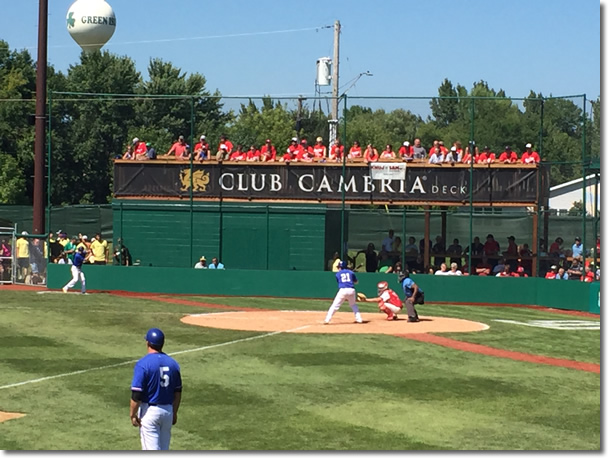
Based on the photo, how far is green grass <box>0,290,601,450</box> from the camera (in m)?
13.6

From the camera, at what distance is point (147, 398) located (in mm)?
10555

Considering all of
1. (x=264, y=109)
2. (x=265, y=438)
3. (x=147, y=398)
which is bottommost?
(x=265, y=438)

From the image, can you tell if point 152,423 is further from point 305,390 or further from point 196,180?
point 196,180

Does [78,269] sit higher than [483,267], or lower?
lower

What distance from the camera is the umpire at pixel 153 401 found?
10508mm

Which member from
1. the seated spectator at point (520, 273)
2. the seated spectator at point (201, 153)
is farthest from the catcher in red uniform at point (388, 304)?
the seated spectator at point (201, 153)

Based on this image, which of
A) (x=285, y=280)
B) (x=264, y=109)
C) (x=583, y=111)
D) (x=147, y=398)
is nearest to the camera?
(x=147, y=398)

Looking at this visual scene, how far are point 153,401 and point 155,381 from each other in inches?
7.5

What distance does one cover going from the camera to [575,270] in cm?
3097

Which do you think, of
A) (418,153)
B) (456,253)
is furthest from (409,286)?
(418,153)

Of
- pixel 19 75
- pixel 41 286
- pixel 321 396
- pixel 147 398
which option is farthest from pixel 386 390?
pixel 19 75

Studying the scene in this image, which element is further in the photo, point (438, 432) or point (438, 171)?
point (438, 171)

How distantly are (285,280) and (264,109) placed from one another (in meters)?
45.4

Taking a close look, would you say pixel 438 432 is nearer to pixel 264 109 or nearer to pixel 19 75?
pixel 19 75
